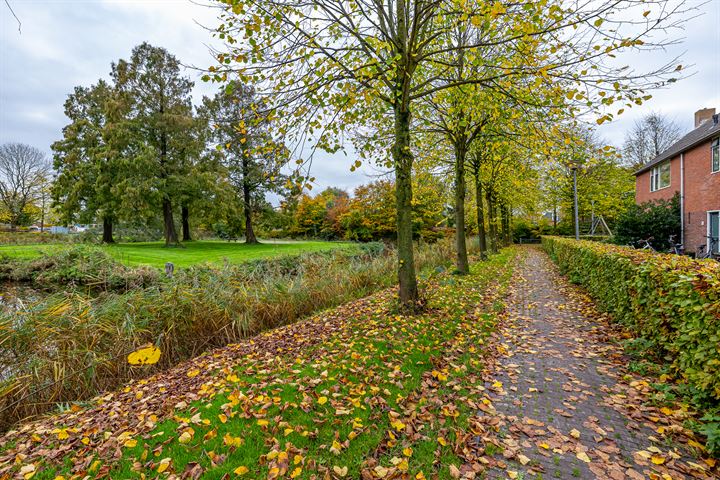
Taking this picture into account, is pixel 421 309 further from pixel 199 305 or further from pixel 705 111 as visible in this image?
pixel 705 111

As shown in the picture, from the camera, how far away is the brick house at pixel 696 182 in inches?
618

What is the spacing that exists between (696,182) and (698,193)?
642 mm

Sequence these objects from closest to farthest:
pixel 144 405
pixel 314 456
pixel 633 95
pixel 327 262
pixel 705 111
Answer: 1. pixel 314 456
2. pixel 144 405
3. pixel 633 95
4. pixel 327 262
5. pixel 705 111

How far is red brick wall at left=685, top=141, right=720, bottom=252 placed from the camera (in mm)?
15906

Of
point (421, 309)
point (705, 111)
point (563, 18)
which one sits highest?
point (705, 111)

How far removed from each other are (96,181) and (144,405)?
25819 millimetres

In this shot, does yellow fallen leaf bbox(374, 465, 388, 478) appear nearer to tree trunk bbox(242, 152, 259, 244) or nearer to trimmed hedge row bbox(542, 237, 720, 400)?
trimmed hedge row bbox(542, 237, 720, 400)

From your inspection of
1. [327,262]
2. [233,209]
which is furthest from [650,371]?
[233,209]

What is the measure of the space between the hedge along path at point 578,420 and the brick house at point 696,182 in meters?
15.8

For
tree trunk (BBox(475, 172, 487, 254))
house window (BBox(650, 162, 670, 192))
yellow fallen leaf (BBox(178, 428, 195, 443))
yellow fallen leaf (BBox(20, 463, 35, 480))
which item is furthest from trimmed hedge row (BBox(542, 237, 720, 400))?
house window (BBox(650, 162, 670, 192))

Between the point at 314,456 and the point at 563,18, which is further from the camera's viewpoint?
the point at 563,18

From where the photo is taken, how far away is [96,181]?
76.2ft

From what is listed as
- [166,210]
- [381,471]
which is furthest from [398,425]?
[166,210]

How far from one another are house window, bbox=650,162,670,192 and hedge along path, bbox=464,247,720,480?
21.3 m
